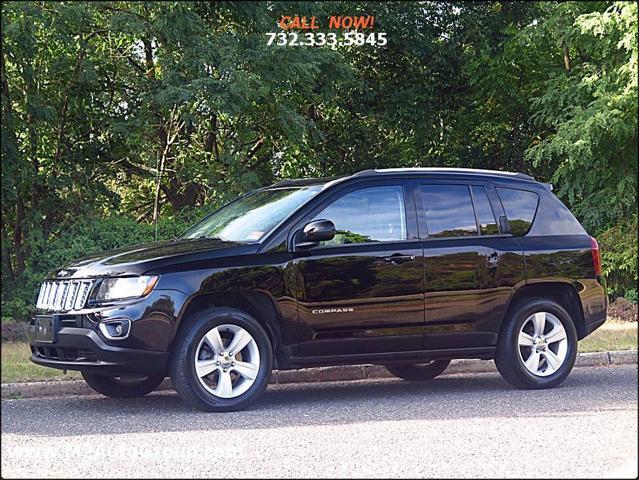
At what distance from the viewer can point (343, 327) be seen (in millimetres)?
8688

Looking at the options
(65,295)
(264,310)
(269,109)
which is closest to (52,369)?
(65,295)

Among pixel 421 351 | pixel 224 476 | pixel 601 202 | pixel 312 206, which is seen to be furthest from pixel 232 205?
pixel 601 202

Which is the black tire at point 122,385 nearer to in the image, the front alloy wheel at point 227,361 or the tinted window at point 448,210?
the front alloy wheel at point 227,361

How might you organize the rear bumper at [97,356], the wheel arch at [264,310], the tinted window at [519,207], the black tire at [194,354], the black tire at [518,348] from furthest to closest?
the tinted window at [519,207] → the black tire at [518,348] → the wheel arch at [264,310] → the black tire at [194,354] → the rear bumper at [97,356]

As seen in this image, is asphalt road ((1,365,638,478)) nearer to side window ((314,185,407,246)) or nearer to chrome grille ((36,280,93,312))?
chrome grille ((36,280,93,312))

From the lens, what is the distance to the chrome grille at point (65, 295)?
27.2ft

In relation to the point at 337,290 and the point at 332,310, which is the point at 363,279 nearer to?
the point at 337,290

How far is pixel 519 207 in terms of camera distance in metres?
9.80

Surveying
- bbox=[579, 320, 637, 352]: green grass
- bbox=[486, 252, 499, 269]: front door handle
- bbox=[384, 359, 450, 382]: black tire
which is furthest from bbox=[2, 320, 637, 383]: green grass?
bbox=[384, 359, 450, 382]: black tire

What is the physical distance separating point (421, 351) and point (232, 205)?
92.9 inches

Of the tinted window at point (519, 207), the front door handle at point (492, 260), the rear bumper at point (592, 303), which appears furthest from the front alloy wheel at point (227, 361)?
the rear bumper at point (592, 303)

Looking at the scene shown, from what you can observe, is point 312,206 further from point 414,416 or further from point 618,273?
point 618,273

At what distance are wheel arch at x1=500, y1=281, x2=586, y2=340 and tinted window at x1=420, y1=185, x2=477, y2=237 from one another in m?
0.73

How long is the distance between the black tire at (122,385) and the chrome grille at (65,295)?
90 cm
